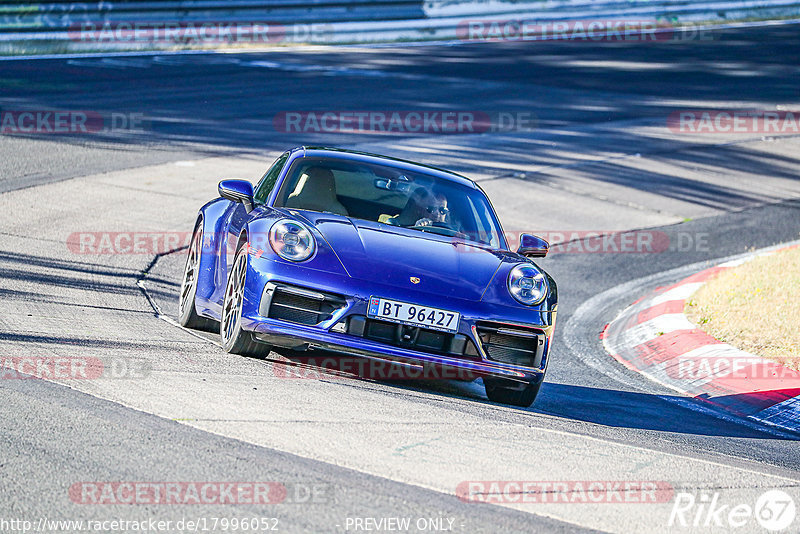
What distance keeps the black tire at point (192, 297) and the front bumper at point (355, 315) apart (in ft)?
4.55

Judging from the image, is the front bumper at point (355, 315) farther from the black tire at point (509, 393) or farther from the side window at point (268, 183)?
the side window at point (268, 183)

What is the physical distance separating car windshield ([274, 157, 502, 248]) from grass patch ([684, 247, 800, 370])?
2458 millimetres

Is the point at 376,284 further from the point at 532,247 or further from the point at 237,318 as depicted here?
the point at 532,247

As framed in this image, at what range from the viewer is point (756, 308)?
8.99 m

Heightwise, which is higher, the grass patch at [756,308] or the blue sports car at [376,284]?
the blue sports car at [376,284]

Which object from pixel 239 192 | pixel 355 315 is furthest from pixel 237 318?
pixel 239 192

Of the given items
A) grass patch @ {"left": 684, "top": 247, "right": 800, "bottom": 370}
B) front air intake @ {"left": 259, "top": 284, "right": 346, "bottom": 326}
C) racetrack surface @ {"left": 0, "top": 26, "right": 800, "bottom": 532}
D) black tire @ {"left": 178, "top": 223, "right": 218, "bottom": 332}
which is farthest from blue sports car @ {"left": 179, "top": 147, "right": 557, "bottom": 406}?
grass patch @ {"left": 684, "top": 247, "right": 800, "bottom": 370}

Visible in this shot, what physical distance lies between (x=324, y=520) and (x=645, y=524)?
1.24 meters

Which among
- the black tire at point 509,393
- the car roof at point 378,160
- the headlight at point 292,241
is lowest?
the black tire at point 509,393

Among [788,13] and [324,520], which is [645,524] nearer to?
[324,520]

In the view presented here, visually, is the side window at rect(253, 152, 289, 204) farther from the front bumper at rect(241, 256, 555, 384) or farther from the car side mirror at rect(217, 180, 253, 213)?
the front bumper at rect(241, 256, 555, 384)

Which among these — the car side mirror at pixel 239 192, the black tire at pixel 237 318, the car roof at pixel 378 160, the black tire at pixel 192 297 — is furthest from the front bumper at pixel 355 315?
the car roof at pixel 378 160

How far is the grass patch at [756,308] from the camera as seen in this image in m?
8.08

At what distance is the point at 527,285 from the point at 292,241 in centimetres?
137
